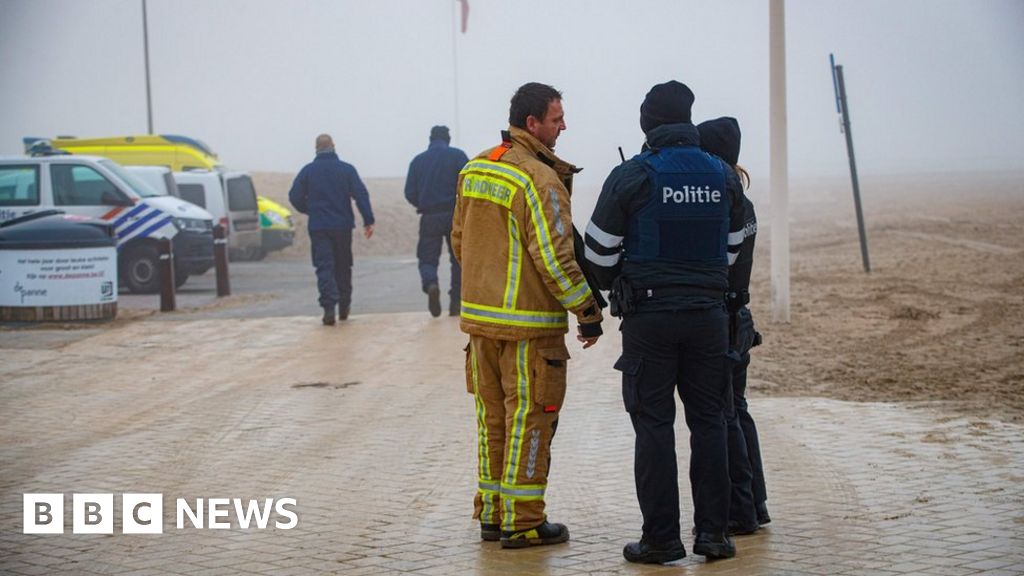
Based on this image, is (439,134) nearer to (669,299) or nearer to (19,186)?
(19,186)

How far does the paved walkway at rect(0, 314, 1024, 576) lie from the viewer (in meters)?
6.21

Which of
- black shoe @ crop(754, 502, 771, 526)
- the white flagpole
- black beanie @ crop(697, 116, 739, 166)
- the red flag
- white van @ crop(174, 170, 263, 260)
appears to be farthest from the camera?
the red flag

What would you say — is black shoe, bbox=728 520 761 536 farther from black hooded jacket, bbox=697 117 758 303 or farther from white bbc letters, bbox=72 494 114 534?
white bbc letters, bbox=72 494 114 534

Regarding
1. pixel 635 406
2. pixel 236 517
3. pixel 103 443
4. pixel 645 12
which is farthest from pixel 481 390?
pixel 645 12

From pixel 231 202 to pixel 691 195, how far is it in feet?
82.5

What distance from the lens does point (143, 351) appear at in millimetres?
14117

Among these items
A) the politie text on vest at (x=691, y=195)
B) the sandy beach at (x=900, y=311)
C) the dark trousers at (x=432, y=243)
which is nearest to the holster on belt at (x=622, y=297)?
the politie text on vest at (x=691, y=195)

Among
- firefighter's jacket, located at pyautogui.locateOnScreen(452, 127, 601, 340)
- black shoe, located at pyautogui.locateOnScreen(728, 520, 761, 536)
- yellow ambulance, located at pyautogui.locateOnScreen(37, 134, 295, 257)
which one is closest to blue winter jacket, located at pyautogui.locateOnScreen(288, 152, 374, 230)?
firefighter's jacket, located at pyautogui.locateOnScreen(452, 127, 601, 340)

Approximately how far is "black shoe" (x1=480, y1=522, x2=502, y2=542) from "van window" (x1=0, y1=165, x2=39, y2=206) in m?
17.0

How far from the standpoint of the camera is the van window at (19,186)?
21812 mm

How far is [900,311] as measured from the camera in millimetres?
16094

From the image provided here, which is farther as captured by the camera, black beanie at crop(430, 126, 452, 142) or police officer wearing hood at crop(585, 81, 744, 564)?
black beanie at crop(430, 126, 452, 142)

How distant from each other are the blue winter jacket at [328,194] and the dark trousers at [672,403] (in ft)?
30.8

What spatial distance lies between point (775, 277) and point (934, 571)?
927 cm
